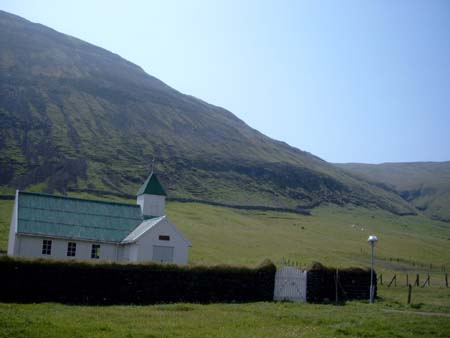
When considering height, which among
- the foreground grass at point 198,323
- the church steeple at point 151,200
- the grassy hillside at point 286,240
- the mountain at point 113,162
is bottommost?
the grassy hillside at point 286,240

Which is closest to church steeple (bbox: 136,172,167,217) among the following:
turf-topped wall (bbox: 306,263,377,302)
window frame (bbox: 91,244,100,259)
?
window frame (bbox: 91,244,100,259)

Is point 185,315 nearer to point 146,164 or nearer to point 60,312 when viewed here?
point 60,312

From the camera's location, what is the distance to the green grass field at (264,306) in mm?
17984

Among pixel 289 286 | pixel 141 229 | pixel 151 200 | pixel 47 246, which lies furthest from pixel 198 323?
pixel 151 200

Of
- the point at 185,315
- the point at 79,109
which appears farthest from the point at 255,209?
the point at 185,315

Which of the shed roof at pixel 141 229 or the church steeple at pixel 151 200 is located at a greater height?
the church steeple at pixel 151 200

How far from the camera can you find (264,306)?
27469mm

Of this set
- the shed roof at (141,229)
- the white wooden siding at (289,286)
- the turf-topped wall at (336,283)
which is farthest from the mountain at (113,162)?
the white wooden siding at (289,286)

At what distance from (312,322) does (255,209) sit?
372ft

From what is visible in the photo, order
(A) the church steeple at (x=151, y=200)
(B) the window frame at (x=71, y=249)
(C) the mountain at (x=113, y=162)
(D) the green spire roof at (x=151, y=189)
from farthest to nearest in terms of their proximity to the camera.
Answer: (C) the mountain at (x=113, y=162), (D) the green spire roof at (x=151, y=189), (A) the church steeple at (x=151, y=200), (B) the window frame at (x=71, y=249)

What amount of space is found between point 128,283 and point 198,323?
9.60 meters

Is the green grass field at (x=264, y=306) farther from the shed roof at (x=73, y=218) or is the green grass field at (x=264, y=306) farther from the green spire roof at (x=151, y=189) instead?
the shed roof at (x=73, y=218)

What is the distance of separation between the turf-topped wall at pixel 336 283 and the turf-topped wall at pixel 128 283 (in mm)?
2928

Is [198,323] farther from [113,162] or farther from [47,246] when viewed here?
[113,162]
